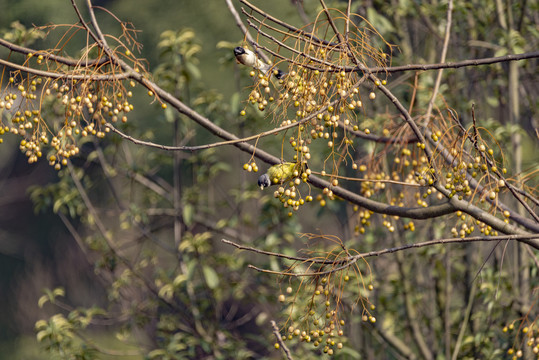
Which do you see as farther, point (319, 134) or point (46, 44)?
point (46, 44)

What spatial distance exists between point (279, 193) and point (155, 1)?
3.59m

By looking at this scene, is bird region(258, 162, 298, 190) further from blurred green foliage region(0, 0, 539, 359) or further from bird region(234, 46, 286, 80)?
blurred green foliage region(0, 0, 539, 359)

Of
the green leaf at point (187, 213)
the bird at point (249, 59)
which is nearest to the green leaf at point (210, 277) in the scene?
the green leaf at point (187, 213)

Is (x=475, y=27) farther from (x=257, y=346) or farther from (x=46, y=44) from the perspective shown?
(x=46, y=44)

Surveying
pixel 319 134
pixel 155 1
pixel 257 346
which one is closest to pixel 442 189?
pixel 319 134

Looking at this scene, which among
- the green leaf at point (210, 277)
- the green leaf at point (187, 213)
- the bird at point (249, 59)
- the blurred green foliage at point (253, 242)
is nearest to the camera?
the bird at point (249, 59)

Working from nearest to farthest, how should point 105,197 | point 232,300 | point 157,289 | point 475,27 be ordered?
point 475,27 < point 157,289 < point 232,300 < point 105,197

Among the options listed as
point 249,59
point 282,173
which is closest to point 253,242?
point 249,59

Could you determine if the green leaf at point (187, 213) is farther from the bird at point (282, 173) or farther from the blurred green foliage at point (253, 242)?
the bird at point (282, 173)

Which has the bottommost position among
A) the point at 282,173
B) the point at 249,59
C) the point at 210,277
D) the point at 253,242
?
the point at 210,277

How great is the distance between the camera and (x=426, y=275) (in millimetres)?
3406

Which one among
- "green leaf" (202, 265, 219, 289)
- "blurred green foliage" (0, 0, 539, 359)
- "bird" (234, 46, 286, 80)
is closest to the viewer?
"bird" (234, 46, 286, 80)

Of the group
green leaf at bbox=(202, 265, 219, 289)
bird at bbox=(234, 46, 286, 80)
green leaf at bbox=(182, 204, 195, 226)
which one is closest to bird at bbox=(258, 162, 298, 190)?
bird at bbox=(234, 46, 286, 80)

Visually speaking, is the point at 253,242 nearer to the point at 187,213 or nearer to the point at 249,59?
the point at 187,213
